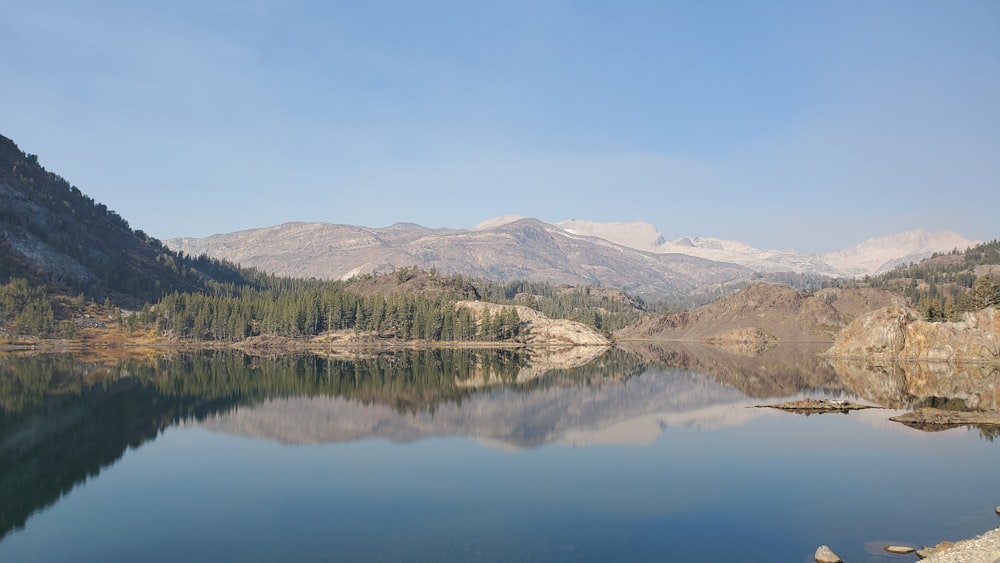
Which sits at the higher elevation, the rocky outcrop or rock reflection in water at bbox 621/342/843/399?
the rocky outcrop

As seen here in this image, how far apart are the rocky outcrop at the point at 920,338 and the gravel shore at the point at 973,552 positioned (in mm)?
151011

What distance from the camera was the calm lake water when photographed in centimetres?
3747

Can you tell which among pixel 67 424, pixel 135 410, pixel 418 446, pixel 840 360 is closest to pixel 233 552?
pixel 418 446

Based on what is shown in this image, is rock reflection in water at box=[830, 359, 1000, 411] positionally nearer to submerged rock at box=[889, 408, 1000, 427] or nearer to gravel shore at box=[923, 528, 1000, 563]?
submerged rock at box=[889, 408, 1000, 427]

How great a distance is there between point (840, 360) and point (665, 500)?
164097mm

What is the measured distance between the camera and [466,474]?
55.5 m

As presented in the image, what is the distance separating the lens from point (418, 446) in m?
68.6

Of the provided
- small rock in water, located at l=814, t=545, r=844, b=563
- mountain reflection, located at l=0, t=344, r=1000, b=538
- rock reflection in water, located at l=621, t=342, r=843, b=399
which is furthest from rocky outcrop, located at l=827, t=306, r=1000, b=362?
small rock in water, located at l=814, t=545, r=844, b=563

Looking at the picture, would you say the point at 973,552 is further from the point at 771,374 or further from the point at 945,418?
the point at 771,374

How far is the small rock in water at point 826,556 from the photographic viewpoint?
111 ft

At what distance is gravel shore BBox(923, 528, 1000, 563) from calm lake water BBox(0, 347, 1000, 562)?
119 inches

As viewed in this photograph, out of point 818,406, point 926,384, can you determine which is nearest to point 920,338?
point 926,384

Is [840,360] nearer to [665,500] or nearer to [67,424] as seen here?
Answer: [665,500]

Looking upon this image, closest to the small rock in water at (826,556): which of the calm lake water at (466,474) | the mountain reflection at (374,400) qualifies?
the calm lake water at (466,474)
